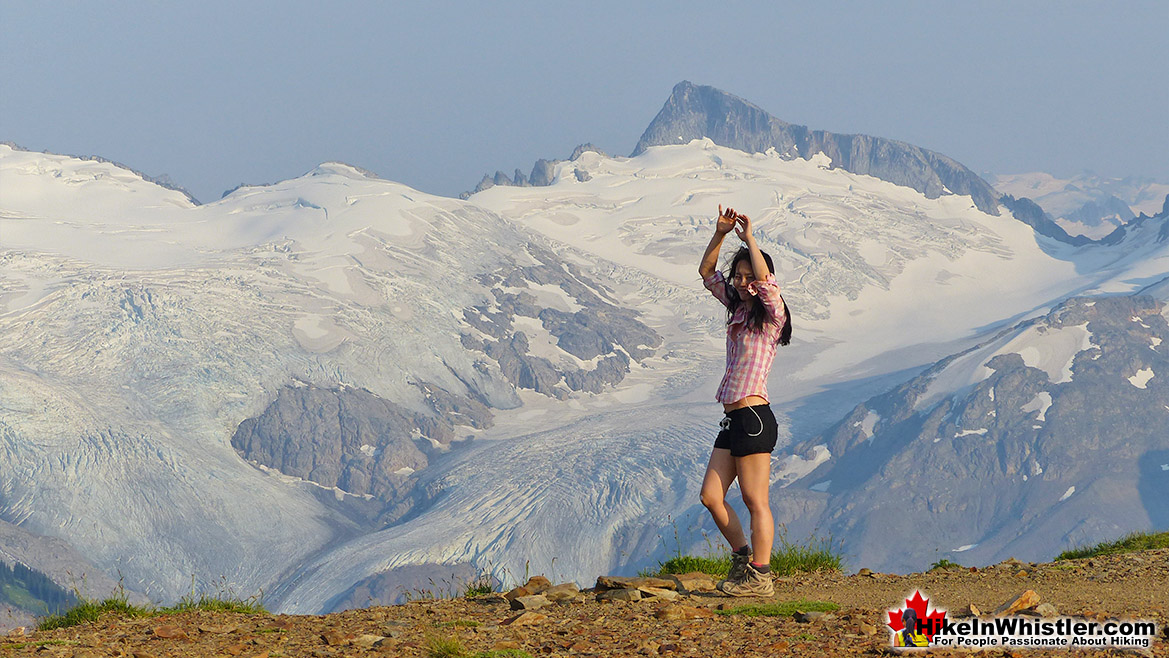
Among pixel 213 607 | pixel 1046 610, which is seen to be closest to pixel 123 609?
pixel 213 607

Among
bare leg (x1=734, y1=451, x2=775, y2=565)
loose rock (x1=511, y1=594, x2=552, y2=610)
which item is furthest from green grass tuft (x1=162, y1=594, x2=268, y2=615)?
bare leg (x1=734, y1=451, x2=775, y2=565)

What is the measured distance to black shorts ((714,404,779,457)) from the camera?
1045 centimetres

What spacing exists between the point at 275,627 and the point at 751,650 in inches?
176

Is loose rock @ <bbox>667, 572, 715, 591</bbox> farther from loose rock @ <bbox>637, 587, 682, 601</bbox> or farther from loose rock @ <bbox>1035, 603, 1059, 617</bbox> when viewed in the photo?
loose rock @ <bbox>1035, 603, 1059, 617</bbox>

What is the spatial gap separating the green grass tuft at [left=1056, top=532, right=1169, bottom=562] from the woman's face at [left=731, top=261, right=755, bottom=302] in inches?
266

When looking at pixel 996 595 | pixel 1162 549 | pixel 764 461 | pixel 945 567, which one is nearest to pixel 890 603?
pixel 996 595

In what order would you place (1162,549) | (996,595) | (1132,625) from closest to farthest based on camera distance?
(1132,625), (996,595), (1162,549)

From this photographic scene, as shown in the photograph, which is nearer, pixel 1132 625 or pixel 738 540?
pixel 1132 625

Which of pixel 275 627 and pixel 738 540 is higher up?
pixel 738 540

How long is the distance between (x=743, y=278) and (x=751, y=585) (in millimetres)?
2945

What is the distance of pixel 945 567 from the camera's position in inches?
534

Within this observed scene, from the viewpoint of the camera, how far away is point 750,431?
10461mm

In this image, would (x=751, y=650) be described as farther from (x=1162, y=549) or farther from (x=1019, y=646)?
(x=1162, y=549)

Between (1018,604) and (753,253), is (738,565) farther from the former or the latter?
(753,253)
